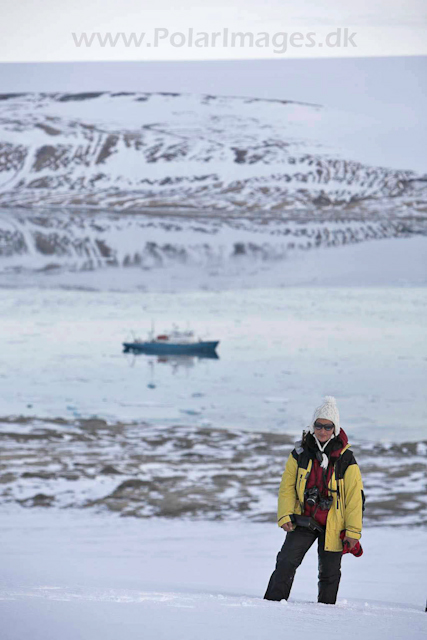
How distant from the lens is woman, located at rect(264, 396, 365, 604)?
2094 mm

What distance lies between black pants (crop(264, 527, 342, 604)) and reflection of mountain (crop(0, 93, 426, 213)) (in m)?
3.81

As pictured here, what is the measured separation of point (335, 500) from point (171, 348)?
356cm

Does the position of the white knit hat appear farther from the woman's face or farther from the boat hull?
the boat hull

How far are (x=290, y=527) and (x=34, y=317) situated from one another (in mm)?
4012

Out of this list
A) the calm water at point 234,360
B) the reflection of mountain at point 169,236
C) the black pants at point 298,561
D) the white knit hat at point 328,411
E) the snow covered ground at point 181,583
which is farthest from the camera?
the reflection of mountain at point 169,236

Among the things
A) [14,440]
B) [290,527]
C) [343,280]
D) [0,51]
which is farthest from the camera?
[343,280]

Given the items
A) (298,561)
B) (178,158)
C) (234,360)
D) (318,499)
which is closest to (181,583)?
(298,561)

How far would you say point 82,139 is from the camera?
586 cm

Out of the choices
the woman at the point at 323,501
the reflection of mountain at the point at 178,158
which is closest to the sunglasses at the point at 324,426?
the woman at the point at 323,501

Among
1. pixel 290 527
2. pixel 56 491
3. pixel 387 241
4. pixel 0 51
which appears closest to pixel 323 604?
pixel 290 527

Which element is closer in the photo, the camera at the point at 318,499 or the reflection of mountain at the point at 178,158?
the camera at the point at 318,499

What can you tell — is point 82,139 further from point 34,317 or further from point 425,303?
point 425,303

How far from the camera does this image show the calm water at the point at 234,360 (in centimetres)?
552

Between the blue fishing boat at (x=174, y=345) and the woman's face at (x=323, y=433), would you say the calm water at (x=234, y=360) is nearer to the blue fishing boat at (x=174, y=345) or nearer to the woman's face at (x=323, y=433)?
the blue fishing boat at (x=174, y=345)
